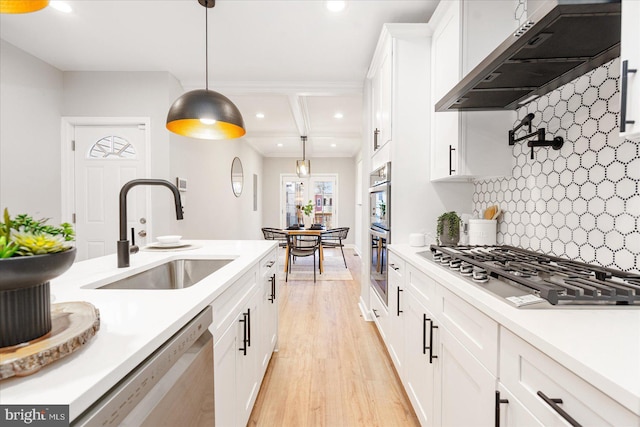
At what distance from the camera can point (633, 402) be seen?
50 centimetres

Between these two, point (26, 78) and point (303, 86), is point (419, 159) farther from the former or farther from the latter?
point (26, 78)

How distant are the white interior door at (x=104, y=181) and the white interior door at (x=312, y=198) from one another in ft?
17.7

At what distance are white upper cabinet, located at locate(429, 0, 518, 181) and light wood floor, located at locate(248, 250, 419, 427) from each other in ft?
4.92

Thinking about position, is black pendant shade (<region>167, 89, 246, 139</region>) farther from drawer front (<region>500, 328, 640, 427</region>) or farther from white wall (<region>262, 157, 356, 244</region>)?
white wall (<region>262, 157, 356, 244</region>)

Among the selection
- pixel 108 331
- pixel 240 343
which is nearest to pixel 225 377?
pixel 240 343

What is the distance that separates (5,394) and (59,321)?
0.21 meters

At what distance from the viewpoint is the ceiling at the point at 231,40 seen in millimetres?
2350

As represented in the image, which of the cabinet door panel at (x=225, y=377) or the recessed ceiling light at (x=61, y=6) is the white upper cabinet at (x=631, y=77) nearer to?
the cabinet door panel at (x=225, y=377)

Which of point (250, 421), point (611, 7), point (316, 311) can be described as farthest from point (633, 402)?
point (316, 311)

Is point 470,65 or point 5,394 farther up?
point 470,65

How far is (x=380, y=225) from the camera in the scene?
2656 millimetres

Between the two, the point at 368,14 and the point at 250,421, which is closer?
the point at 250,421

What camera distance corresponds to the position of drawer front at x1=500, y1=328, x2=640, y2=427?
57 cm

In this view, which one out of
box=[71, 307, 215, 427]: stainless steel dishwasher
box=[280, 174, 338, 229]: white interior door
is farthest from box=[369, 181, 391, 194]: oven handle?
box=[280, 174, 338, 229]: white interior door
